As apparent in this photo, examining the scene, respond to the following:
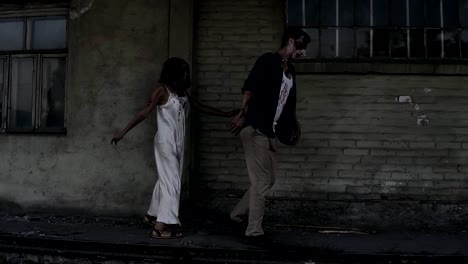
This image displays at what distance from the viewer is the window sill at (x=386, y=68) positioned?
6055 millimetres

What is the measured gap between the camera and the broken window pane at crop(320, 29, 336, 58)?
626 cm

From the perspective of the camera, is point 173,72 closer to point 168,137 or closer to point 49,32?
point 168,137

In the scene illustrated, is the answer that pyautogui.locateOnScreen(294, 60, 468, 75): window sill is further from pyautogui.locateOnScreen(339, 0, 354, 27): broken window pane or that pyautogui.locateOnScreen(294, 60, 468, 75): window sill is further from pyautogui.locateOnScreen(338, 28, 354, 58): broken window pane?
pyautogui.locateOnScreen(339, 0, 354, 27): broken window pane

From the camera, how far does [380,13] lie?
245 inches

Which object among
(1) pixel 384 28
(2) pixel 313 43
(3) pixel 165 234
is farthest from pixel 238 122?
(1) pixel 384 28

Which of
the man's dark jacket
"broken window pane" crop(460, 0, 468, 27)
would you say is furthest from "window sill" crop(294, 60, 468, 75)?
the man's dark jacket

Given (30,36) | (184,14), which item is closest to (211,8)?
(184,14)

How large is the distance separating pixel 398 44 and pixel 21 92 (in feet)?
16.2

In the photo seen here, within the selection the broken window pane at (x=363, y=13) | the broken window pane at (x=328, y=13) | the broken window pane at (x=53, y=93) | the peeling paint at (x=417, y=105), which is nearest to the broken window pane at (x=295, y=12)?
the broken window pane at (x=328, y=13)

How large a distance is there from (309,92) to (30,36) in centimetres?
375

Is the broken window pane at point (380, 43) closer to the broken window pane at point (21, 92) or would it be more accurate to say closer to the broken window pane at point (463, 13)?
the broken window pane at point (463, 13)

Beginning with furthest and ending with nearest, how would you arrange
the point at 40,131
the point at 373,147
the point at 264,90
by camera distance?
the point at 40,131
the point at 373,147
the point at 264,90

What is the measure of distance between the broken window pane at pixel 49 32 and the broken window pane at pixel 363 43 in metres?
3.75

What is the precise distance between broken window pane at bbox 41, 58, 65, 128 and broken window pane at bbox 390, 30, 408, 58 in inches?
166
